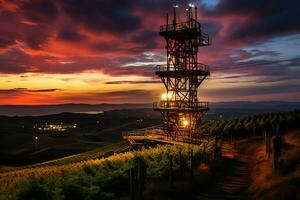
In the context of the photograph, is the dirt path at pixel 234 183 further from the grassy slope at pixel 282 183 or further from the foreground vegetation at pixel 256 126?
the foreground vegetation at pixel 256 126

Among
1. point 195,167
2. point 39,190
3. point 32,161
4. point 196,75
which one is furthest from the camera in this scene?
point 32,161

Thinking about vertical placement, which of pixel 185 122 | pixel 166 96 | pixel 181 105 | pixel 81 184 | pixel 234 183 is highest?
pixel 166 96

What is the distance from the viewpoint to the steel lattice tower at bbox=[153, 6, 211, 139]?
56.2 m

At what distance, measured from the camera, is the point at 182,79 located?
57.5 m

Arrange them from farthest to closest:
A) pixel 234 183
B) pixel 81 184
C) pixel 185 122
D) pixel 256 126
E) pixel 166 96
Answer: pixel 166 96, pixel 185 122, pixel 256 126, pixel 234 183, pixel 81 184

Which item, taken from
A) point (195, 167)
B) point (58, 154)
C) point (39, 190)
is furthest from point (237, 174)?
point (58, 154)

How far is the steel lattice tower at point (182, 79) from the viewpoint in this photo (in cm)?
5625

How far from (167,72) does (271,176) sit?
37.0 meters

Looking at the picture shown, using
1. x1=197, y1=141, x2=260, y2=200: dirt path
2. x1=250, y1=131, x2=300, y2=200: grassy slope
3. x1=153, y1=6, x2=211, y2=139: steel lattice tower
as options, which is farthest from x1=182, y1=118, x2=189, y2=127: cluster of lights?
x1=250, y1=131, x2=300, y2=200: grassy slope

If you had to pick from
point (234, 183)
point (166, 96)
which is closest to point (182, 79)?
point (166, 96)

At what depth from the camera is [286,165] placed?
835 inches

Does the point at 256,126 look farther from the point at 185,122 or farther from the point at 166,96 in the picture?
the point at 166,96

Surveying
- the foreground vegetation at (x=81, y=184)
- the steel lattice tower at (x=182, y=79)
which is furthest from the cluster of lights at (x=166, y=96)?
the foreground vegetation at (x=81, y=184)

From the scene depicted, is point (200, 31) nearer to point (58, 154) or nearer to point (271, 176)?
point (271, 176)
